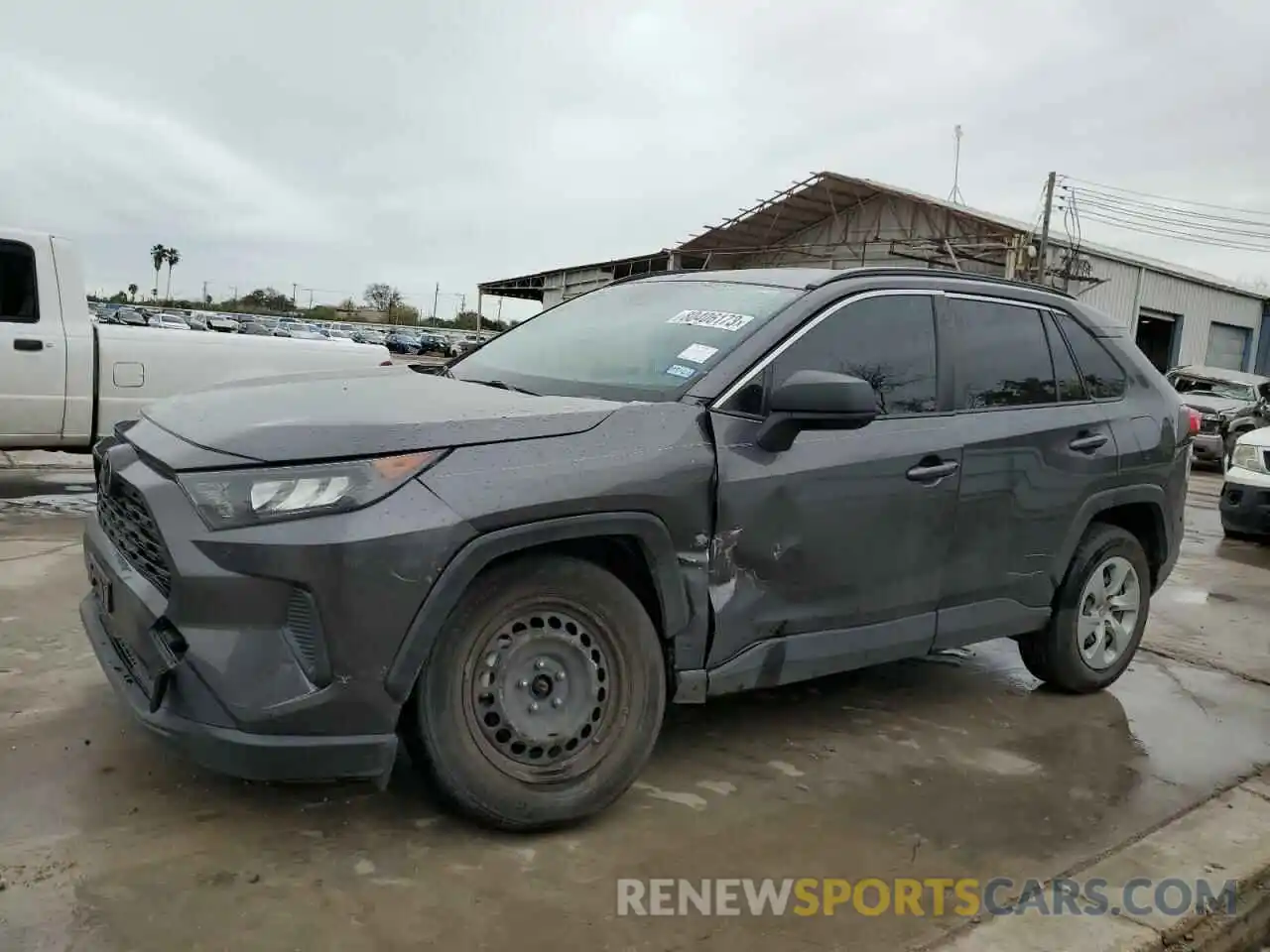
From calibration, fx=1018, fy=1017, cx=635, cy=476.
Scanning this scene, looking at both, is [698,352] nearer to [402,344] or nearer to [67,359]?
[67,359]

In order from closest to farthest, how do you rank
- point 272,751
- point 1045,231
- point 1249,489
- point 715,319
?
point 272,751, point 715,319, point 1249,489, point 1045,231

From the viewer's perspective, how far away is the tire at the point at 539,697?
8.99 feet

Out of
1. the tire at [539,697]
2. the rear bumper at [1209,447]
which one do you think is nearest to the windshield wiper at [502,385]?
the tire at [539,697]

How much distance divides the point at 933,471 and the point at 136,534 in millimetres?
2630

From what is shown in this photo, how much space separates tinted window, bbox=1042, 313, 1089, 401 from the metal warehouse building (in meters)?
19.5

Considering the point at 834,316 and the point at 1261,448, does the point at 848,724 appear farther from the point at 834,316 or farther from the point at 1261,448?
the point at 1261,448

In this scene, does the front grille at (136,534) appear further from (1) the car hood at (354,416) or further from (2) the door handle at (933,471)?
(2) the door handle at (933,471)

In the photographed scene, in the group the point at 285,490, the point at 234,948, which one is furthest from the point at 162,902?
the point at 285,490

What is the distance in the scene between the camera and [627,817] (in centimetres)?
315

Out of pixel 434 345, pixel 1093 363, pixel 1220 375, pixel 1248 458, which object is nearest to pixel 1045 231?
pixel 1220 375

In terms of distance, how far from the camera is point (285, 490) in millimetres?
2561

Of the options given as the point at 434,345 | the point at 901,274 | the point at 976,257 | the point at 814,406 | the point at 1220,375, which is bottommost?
the point at 814,406

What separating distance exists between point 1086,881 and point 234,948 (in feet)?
7.57

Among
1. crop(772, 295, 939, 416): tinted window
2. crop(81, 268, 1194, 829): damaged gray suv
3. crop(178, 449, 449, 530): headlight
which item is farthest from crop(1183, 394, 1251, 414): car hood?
crop(178, 449, 449, 530): headlight
